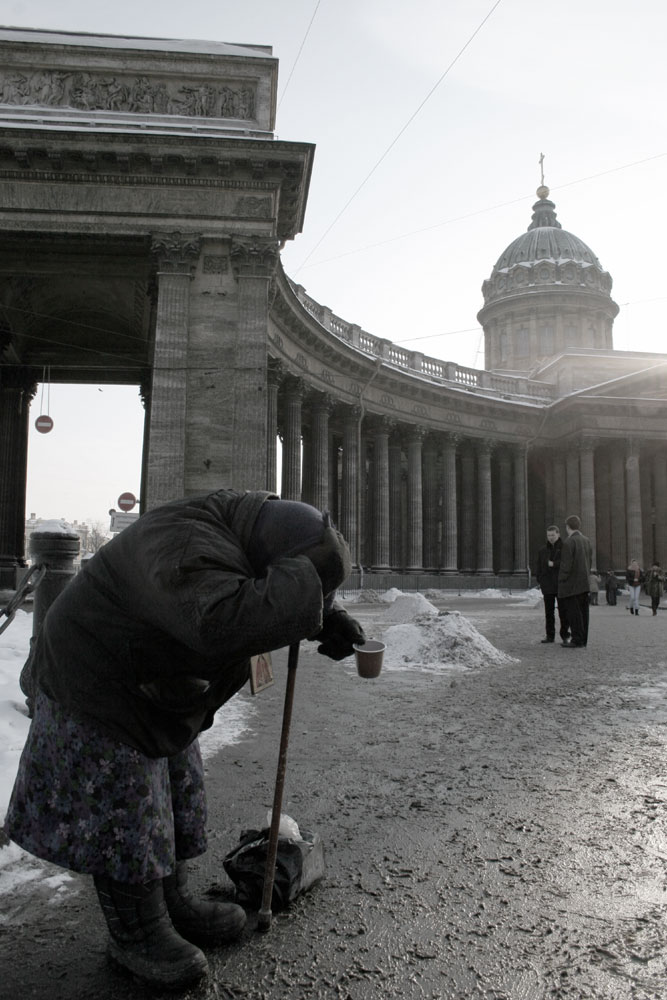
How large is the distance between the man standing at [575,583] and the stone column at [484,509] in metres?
30.1

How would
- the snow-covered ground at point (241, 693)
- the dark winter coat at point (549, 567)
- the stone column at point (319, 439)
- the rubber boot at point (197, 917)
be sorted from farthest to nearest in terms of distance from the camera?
the stone column at point (319, 439) < the dark winter coat at point (549, 567) < the snow-covered ground at point (241, 693) < the rubber boot at point (197, 917)

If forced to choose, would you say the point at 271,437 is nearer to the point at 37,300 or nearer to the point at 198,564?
the point at 37,300

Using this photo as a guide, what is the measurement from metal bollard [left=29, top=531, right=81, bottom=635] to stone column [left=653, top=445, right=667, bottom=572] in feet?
143

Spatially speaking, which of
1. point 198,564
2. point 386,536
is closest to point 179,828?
point 198,564

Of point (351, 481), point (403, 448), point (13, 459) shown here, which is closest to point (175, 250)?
point (13, 459)

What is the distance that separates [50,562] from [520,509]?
4028 centimetres

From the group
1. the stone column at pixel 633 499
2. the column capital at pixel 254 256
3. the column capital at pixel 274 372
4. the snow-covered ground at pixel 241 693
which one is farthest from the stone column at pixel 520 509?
the column capital at pixel 254 256

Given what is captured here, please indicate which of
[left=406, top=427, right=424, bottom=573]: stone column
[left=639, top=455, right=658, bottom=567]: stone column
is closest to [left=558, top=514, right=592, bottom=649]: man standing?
[left=406, top=427, right=424, bottom=573]: stone column

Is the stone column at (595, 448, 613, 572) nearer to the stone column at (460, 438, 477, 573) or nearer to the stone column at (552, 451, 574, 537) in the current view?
the stone column at (552, 451, 574, 537)

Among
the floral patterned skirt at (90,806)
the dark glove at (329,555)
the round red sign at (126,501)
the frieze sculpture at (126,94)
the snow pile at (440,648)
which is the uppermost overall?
the frieze sculpture at (126,94)

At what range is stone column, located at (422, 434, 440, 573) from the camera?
4128 cm

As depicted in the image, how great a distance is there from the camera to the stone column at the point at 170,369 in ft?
54.3

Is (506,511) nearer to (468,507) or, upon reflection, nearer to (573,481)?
(468,507)

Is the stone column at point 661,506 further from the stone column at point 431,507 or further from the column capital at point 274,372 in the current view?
the column capital at point 274,372
